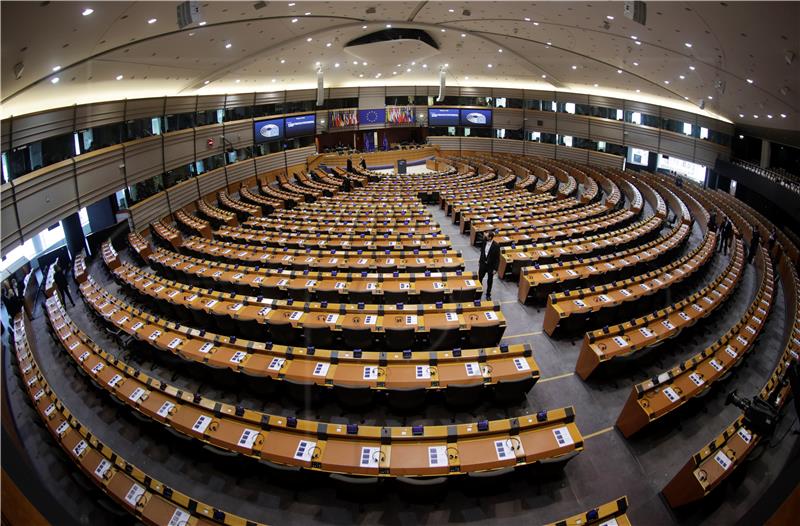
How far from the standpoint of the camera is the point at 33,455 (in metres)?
6.72

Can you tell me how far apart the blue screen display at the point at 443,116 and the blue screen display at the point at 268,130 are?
12989mm

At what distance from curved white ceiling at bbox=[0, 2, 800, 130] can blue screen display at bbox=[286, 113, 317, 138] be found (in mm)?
3064

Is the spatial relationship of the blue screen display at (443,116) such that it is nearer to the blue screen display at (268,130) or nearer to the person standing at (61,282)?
the blue screen display at (268,130)

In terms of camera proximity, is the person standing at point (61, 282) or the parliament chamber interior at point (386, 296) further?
the person standing at point (61, 282)

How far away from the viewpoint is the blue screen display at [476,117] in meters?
33.8

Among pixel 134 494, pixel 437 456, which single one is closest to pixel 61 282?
pixel 134 494

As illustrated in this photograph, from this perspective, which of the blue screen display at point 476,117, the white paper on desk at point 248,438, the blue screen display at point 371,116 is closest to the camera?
the white paper on desk at point 248,438

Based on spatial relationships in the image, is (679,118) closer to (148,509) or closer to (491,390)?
(491,390)

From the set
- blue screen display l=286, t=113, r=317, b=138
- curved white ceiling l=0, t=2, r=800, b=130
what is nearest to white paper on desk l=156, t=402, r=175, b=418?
curved white ceiling l=0, t=2, r=800, b=130

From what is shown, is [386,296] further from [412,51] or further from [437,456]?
[412,51]

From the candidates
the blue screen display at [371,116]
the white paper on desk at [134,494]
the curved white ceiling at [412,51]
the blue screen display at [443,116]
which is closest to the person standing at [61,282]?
the curved white ceiling at [412,51]

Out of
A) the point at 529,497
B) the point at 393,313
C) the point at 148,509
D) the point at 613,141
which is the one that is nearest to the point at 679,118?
the point at 613,141

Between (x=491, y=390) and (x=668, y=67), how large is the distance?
52.3 ft

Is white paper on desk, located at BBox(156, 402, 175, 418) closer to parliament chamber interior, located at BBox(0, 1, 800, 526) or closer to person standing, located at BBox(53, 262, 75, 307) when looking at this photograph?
parliament chamber interior, located at BBox(0, 1, 800, 526)
